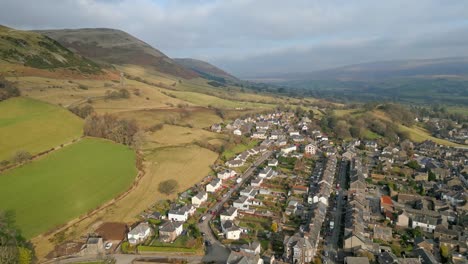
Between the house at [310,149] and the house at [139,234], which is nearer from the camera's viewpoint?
the house at [139,234]

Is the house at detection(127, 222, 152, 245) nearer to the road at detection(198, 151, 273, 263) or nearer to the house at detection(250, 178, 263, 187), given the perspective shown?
the road at detection(198, 151, 273, 263)

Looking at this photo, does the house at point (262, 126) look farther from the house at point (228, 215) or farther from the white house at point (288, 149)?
the house at point (228, 215)

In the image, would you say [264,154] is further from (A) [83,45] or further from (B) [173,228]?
(A) [83,45]

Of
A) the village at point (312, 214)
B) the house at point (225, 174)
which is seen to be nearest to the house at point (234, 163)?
the village at point (312, 214)

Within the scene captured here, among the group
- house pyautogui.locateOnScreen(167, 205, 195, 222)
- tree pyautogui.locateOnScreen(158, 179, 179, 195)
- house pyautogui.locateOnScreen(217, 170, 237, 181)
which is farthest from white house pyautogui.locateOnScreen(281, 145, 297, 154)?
house pyautogui.locateOnScreen(167, 205, 195, 222)

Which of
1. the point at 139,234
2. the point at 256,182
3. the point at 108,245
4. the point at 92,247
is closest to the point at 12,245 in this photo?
the point at 92,247

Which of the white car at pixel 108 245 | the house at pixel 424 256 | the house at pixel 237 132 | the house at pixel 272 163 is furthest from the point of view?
the house at pixel 237 132
